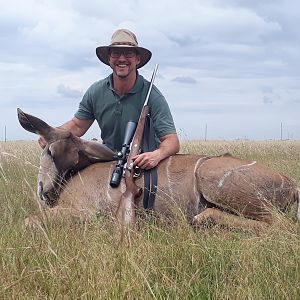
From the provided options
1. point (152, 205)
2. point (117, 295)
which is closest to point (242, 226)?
point (152, 205)

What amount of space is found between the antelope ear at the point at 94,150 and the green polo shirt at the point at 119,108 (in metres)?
0.51

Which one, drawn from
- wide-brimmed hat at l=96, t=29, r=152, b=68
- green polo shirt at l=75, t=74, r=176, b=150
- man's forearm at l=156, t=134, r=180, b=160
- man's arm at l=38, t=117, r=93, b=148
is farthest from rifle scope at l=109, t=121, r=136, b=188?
man's arm at l=38, t=117, r=93, b=148

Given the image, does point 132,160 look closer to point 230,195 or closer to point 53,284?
point 230,195

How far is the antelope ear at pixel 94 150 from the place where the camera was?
5.54 metres

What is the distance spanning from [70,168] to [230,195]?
5.14 feet

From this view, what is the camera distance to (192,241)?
3.67m

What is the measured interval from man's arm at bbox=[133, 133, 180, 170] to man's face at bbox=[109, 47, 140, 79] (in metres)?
0.79

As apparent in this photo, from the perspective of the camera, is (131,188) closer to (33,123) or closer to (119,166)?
(119,166)

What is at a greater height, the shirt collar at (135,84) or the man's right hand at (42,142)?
the shirt collar at (135,84)

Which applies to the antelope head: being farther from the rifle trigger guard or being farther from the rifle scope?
the rifle trigger guard

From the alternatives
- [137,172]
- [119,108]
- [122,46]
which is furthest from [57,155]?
[122,46]

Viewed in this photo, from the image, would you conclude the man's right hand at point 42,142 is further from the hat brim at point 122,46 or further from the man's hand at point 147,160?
the hat brim at point 122,46

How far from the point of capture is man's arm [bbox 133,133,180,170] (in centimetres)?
500

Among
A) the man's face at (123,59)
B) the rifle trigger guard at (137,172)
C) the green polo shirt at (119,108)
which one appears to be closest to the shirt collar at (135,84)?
the green polo shirt at (119,108)
